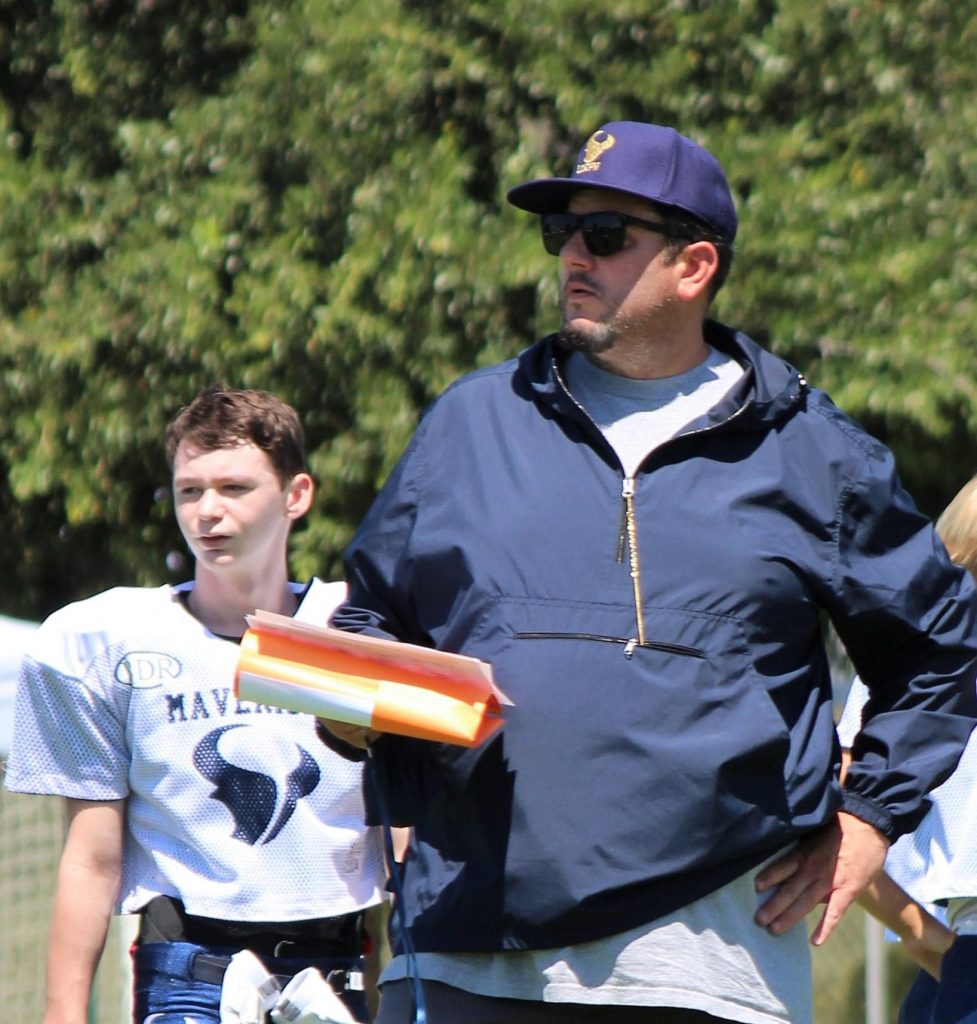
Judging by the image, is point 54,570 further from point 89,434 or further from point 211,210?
point 211,210

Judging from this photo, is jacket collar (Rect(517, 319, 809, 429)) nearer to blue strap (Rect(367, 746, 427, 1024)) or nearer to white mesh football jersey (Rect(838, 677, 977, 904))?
blue strap (Rect(367, 746, 427, 1024))

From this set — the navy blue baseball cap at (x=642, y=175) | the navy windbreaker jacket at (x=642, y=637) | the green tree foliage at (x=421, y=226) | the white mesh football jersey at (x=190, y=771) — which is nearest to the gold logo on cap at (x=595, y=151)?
the navy blue baseball cap at (x=642, y=175)

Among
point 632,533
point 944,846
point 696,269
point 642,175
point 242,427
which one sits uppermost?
point 642,175

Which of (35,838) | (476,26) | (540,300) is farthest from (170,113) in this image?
(35,838)

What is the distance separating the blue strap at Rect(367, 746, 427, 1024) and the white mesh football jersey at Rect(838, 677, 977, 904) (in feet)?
3.42

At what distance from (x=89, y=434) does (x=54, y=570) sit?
3.30ft

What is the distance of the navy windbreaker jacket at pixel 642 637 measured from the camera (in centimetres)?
266

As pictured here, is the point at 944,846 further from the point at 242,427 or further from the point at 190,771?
the point at 242,427

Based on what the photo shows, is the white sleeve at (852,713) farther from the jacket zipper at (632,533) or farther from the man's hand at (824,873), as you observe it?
the jacket zipper at (632,533)

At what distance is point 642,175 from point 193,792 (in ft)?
4.81

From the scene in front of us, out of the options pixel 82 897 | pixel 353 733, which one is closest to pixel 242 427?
pixel 82 897

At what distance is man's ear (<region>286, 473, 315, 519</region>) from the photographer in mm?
3930

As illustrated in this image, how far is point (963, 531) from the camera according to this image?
363cm

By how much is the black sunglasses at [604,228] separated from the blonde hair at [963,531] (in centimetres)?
94
